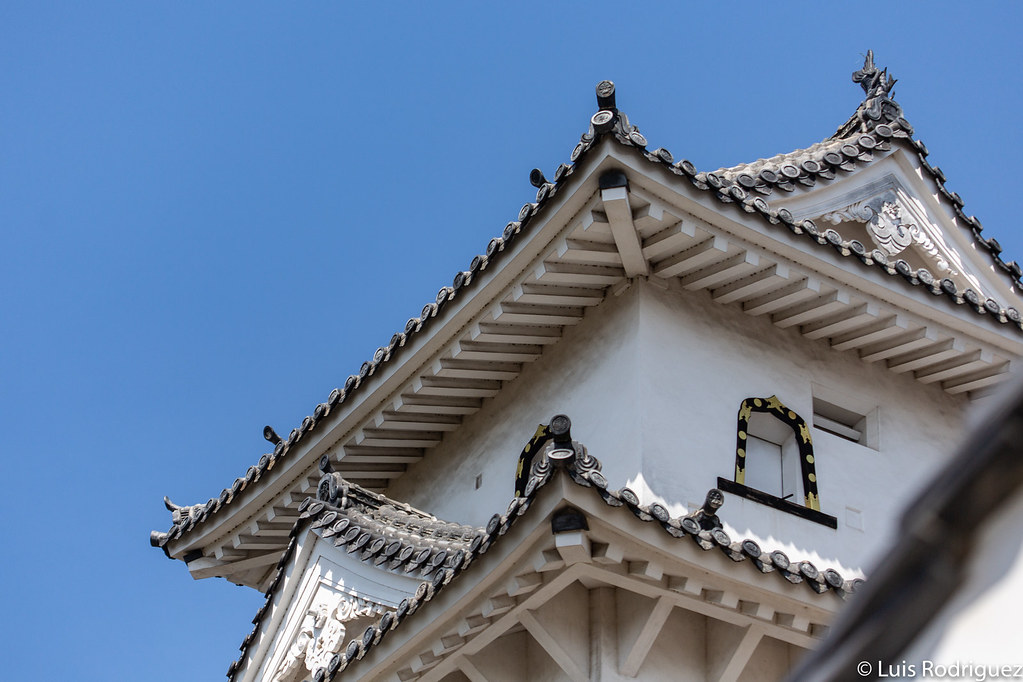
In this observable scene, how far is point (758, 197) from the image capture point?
1152 cm

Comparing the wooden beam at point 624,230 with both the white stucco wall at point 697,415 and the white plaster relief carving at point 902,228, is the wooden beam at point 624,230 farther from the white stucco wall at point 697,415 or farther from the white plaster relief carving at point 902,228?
the white plaster relief carving at point 902,228

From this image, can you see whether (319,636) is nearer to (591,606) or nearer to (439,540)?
(439,540)

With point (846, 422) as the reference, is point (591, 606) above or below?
below

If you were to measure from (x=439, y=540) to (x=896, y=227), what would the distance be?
18.3 ft

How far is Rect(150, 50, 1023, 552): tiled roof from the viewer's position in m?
10.2

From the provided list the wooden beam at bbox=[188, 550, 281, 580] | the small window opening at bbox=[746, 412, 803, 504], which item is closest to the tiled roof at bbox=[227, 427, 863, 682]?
the small window opening at bbox=[746, 412, 803, 504]

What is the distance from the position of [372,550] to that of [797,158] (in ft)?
19.0

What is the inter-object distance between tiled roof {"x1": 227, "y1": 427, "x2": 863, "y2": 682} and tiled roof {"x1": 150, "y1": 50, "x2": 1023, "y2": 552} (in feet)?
5.77

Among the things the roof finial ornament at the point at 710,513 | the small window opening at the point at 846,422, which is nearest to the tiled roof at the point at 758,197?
the small window opening at the point at 846,422

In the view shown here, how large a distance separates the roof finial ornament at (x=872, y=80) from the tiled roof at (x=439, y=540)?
604 centimetres

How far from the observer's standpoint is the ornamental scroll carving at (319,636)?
1076 centimetres

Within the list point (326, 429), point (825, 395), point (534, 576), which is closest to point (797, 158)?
point (825, 395)

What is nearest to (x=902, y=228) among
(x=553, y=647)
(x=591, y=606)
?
(x=591, y=606)

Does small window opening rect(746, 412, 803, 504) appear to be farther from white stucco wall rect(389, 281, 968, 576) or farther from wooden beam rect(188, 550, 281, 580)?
wooden beam rect(188, 550, 281, 580)
